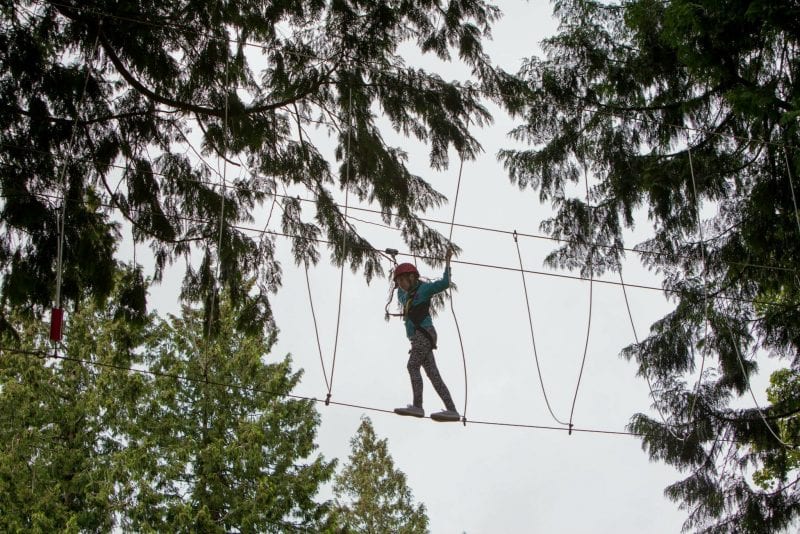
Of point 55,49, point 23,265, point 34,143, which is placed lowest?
point 23,265

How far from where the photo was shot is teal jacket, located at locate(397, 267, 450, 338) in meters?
6.50

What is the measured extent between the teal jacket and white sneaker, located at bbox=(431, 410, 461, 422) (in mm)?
601

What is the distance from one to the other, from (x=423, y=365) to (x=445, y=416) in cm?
45

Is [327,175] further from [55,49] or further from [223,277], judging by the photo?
[55,49]

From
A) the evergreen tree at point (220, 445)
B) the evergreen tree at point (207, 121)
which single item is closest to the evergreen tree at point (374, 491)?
the evergreen tree at point (220, 445)

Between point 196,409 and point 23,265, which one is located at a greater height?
point 196,409

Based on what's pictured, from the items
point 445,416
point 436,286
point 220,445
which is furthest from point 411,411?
point 220,445

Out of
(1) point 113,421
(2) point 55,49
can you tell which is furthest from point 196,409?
(2) point 55,49

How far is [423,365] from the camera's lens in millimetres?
6664

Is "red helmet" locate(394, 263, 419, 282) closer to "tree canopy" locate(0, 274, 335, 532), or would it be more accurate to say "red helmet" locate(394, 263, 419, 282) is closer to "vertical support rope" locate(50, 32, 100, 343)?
"vertical support rope" locate(50, 32, 100, 343)

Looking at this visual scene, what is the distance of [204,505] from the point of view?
44.3 ft

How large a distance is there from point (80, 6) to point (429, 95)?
8.46 feet

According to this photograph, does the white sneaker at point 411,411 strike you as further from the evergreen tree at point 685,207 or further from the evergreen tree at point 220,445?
the evergreen tree at point 220,445

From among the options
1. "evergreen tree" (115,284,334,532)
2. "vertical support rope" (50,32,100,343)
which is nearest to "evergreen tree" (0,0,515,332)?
"vertical support rope" (50,32,100,343)
